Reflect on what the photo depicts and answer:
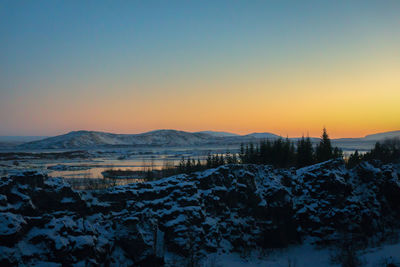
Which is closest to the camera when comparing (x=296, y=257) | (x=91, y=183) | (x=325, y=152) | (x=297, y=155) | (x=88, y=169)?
(x=296, y=257)

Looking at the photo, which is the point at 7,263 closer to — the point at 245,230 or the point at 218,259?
the point at 218,259

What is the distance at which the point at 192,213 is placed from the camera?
15.5 meters

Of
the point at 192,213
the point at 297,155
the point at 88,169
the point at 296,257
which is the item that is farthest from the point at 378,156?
the point at 88,169

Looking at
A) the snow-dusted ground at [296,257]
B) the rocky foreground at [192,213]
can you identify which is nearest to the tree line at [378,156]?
the rocky foreground at [192,213]

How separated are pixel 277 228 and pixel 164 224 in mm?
6936

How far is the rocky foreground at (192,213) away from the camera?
1140 centimetres

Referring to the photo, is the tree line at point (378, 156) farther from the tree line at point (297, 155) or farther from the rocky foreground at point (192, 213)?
the rocky foreground at point (192, 213)

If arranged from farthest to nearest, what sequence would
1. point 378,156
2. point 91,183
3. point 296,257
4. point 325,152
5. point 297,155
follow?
1. point 378,156
2. point 91,183
3. point 297,155
4. point 325,152
5. point 296,257

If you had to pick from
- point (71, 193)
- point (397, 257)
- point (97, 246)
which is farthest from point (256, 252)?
point (71, 193)

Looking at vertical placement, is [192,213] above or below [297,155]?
below

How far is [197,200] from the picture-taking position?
16.1m

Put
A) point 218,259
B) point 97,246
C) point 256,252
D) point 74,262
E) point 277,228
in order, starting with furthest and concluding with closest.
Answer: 1. point 277,228
2. point 256,252
3. point 218,259
4. point 97,246
5. point 74,262

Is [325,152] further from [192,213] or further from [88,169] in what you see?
[88,169]

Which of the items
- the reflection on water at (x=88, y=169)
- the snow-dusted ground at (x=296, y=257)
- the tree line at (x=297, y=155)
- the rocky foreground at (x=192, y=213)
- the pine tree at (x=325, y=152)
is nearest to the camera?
the rocky foreground at (x=192, y=213)
